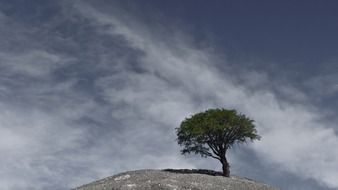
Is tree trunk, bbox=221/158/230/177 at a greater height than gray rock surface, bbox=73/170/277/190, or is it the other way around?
tree trunk, bbox=221/158/230/177

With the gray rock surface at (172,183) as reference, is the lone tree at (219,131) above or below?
above

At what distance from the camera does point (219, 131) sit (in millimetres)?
86812

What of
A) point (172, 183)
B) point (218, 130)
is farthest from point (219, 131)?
point (172, 183)

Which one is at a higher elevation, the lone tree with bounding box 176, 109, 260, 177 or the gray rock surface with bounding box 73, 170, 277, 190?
the lone tree with bounding box 176, 109, 260, 177

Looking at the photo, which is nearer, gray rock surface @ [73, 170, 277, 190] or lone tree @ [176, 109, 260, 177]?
gray rock surface @ [73, 170, 277, 190]

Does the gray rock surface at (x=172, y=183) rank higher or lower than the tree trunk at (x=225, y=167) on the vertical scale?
lower

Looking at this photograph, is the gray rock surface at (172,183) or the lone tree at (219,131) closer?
the gray rock surface at (172,183)

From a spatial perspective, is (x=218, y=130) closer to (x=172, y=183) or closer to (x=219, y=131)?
(x=219, y=131)

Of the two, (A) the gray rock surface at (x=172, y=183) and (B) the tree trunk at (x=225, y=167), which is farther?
(B) the tree trunk at (x=225, y=167)

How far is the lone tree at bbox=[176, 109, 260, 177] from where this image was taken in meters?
86.8

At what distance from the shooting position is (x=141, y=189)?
57.4 meters

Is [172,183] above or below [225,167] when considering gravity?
below

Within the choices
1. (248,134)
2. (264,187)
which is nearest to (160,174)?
(264,187)

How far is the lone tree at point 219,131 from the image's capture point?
285 feet
